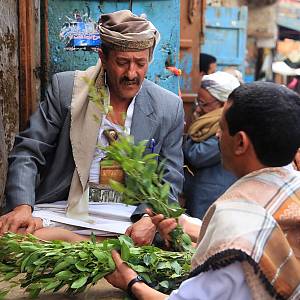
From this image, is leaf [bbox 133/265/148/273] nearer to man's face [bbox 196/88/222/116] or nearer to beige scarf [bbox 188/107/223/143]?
beige scarf [bbox 188/107/223/143]

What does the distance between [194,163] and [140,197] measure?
2496mm

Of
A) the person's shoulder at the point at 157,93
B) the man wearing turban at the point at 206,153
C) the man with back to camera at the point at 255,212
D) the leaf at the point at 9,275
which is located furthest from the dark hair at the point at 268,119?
the man wearing turban at the point at 206,153

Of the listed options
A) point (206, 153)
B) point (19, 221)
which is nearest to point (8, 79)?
point (19, 221)

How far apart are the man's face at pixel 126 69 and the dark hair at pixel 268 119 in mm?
1611

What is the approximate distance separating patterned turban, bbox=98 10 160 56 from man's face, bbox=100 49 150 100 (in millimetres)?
37

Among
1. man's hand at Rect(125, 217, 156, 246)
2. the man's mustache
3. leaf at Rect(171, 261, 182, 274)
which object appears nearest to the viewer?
leaf at Rect(171, 261, 182, 274)

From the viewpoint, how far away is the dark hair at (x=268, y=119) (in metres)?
1.88

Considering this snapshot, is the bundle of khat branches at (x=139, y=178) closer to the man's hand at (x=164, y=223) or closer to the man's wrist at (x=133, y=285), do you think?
the man's hand at (x=164, y=223)

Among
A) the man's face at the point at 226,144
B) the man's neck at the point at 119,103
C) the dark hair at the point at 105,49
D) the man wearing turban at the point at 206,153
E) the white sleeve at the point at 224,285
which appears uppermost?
the dark hair at the point at 105,49

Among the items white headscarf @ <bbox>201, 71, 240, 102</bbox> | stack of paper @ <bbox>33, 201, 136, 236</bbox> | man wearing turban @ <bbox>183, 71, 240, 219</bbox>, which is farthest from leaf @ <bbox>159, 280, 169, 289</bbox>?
white headscarf @ <bbox>201, 71, 240, 102</bbox>

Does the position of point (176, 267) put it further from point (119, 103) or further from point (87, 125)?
point (119, 103)

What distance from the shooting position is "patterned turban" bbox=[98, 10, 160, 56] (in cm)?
347

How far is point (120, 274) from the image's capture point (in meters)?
2.55

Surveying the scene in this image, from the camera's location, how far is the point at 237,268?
1829mm
